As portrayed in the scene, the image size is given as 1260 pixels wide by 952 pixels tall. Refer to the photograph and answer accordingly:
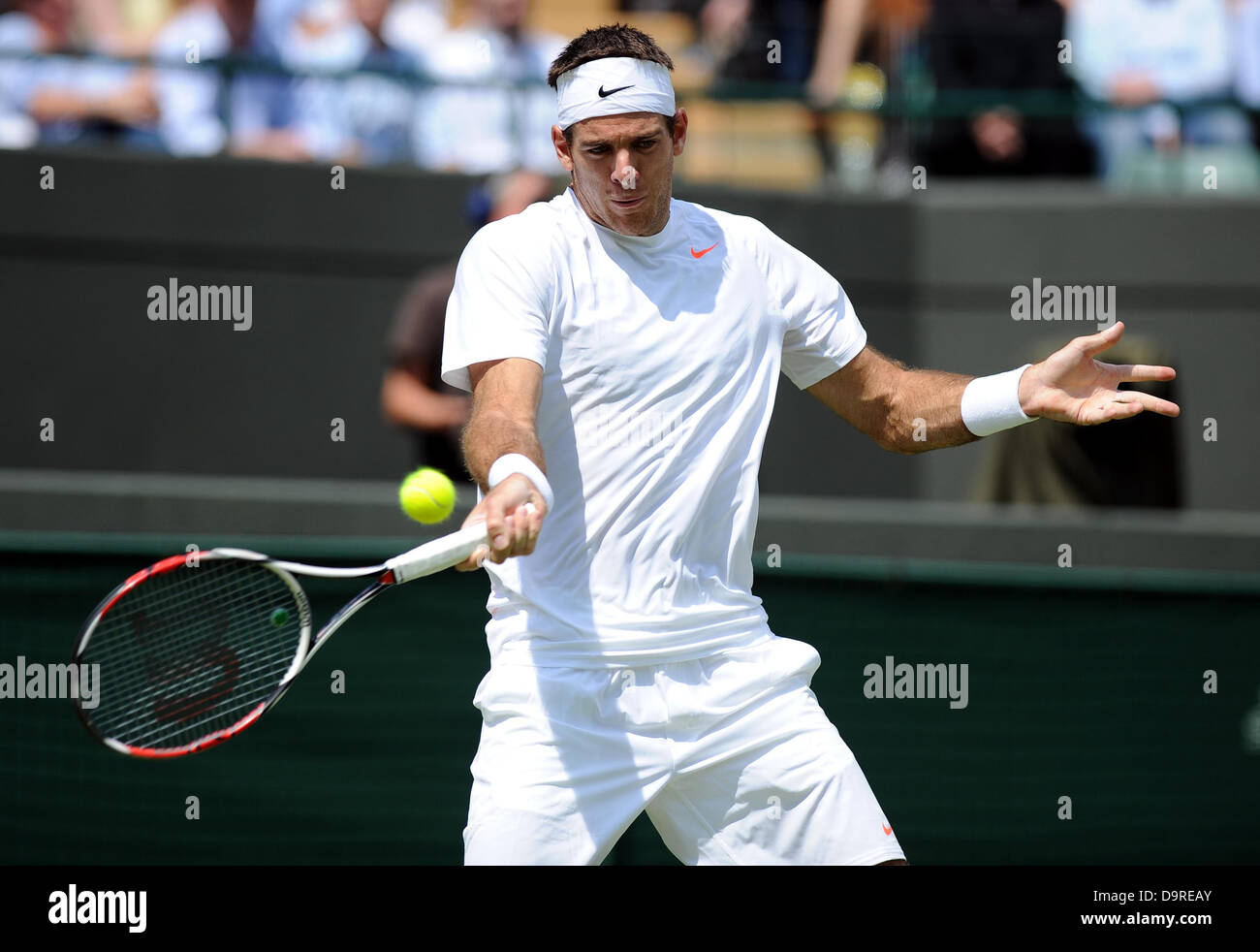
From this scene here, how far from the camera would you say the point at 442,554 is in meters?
3.46

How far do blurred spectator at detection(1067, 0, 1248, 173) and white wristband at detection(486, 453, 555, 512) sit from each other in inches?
214

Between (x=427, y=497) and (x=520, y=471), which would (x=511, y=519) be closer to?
(x=520, y=471)

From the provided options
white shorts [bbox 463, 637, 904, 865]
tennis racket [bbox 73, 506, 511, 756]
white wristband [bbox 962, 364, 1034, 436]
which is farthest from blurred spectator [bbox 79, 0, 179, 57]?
white shorts [bbox 463, 637, 904, 865]

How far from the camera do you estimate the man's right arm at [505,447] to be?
11.0 ft

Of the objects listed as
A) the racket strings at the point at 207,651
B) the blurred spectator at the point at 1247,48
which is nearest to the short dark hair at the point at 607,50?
the racket strings at the point at 207,651

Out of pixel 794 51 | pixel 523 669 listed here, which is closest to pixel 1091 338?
pixel 523 669

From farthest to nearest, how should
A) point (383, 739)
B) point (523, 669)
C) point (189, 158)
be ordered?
1. point (189, 158)
2. point (383, 739)
3. point (523, 669)

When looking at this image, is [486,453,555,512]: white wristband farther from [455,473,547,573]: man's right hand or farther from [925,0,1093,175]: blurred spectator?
[925,0,1093,175]: blurred spectator

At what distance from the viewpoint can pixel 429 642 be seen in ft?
20.7

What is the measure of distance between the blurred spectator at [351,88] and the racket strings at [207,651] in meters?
3.90

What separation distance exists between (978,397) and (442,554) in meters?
1.35

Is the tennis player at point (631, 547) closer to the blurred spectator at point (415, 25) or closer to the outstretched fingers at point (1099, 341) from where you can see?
the outstretched fingers at point (1099, 341)
